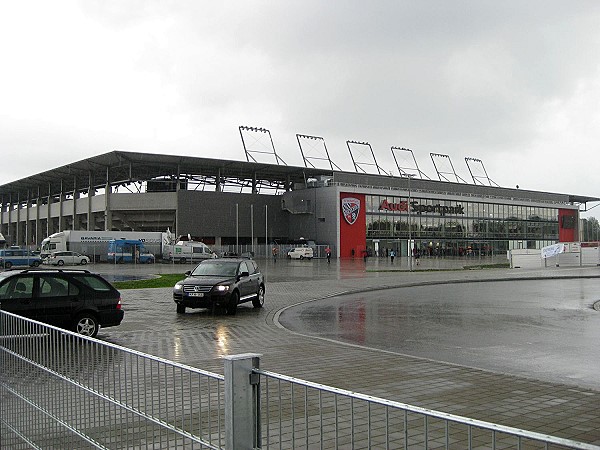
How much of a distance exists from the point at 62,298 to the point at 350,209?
73.1m

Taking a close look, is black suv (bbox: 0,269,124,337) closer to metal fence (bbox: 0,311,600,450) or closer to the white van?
metal fence (bbox: 0,311,600,450)

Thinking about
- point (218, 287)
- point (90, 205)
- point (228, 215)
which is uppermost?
A: point (90, 205)

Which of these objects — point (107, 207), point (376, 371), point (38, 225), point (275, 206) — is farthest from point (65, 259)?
point (376, 371)

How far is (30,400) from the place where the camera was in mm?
4883

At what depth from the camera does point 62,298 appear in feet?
39.9

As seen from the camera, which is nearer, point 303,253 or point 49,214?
point 303,253

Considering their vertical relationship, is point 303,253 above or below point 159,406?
below

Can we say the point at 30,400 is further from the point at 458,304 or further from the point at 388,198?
the point at 388,198

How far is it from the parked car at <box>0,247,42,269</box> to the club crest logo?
42.0 meters

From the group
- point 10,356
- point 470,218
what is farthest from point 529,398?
point 470,218

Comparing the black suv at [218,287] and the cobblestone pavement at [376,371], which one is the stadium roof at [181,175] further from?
the cobblestone pavement at [376,371]

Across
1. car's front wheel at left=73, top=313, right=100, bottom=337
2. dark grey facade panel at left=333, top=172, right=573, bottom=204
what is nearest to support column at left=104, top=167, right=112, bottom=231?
dark grey facade panel at left=333, top=172, right=573, bottom=204

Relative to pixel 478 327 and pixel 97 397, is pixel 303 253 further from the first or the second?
pixel 97 397

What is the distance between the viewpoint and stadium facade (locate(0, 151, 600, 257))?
83.7 m
